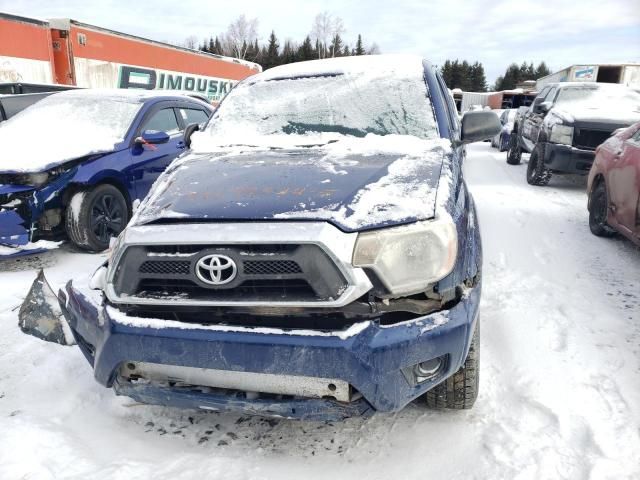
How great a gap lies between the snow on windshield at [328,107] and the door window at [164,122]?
2347mm

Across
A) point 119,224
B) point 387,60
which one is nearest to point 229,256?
point 387,60

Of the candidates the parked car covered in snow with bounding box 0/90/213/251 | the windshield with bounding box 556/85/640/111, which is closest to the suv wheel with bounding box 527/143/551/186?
the windshield with bounding box 556/85/640/111

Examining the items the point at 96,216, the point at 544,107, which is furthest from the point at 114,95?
the point at 544,107

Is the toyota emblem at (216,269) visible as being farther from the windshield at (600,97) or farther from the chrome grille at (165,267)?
the windshield at (600,97)

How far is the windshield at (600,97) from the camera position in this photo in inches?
322

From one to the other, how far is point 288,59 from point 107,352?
232ft

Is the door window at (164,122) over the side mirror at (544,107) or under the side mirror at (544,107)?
under

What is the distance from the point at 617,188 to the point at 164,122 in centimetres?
484

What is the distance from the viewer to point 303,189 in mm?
2156

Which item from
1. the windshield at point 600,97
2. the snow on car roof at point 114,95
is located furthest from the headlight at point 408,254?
the windshield at point 600,97

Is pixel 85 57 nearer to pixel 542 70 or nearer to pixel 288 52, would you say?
pixel 288 52

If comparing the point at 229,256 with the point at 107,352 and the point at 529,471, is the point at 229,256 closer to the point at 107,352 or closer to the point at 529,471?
the point at 107,352

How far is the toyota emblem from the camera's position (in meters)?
1.88

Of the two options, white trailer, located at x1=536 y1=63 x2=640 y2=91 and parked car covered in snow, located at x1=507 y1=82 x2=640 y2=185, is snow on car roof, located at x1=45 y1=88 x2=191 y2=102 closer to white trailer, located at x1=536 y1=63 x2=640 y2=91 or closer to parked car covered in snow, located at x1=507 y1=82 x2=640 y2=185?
parked car covered in snow, located at x1=507 y1=82 x2=640 y2=185
